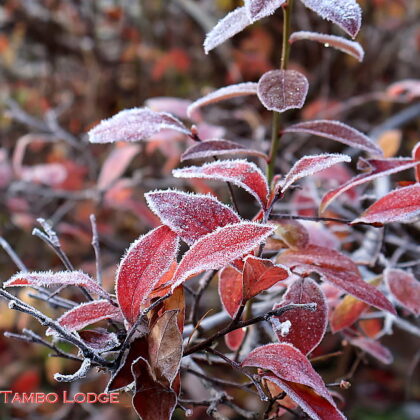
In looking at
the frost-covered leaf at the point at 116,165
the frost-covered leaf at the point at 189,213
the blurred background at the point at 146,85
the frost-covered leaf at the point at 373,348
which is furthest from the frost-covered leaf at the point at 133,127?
the blurred background at the point at 146,85

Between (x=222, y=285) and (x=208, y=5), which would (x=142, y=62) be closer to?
(x=208, y=5)

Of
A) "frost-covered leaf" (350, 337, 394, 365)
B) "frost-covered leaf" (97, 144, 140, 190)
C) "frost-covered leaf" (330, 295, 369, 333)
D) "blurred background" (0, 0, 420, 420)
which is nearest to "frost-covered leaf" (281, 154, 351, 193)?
"frost-covered leaf" (330, 295, 369, 333)

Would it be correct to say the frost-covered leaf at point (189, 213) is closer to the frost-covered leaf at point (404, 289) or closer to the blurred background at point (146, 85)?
the frost-covered leaf at point (404, 289)

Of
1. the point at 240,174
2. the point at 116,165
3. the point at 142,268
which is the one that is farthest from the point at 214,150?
the point at 116,165

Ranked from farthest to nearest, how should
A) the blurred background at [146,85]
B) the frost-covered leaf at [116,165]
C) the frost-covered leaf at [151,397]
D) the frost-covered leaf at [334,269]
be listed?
the blurred background at [146,85]
the frost-covered leaf at [116,165]
the frost-covered leaf at [334,269]
the frost-covered leaf at [151,397]

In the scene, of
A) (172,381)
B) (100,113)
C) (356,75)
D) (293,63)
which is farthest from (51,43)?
(172,381)

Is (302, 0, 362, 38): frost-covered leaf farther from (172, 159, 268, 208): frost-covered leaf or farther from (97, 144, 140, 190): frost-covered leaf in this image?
(97, 144, 140, 190): frost-covered leaf
